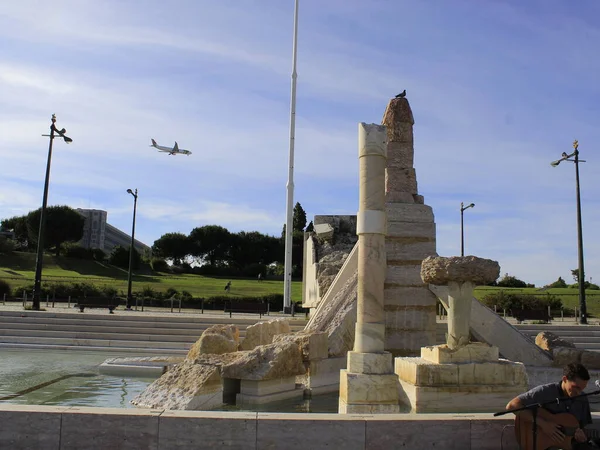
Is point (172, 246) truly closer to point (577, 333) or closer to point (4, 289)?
point (4, 289)

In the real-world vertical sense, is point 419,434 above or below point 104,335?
above

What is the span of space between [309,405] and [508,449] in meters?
5.00

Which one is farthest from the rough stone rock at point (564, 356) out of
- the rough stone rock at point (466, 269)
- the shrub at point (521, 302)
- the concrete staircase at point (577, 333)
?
the shrub at point (521, 302)

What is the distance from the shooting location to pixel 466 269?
26.9 ft

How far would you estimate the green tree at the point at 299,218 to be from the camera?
59547mm

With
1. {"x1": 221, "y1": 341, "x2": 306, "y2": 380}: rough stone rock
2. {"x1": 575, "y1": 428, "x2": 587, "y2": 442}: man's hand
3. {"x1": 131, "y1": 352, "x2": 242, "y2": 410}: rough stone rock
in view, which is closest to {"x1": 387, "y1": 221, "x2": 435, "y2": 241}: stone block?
{"x1": 221, "y1": 341, "x2": 306, "y2": 380}: rough stone rock

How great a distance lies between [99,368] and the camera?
472 inches

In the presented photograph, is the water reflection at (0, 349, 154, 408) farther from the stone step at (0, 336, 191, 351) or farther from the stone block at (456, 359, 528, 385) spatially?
the stone block at (456, 359, 528, 385)

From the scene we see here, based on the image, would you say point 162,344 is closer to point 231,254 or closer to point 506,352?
point 506,352

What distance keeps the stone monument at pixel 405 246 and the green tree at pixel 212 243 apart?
2369 inches

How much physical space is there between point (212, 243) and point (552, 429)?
6907 centimetres

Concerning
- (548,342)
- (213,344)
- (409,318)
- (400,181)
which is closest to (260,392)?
(213,344)

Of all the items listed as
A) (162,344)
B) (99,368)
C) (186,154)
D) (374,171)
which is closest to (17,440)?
(374,171)

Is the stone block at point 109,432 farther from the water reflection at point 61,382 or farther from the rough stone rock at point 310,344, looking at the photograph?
the rough stone rock at point 310,344
